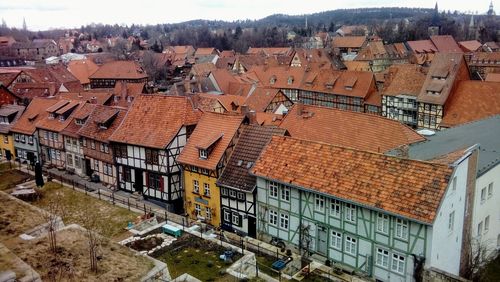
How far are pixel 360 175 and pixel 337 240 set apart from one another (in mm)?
3995

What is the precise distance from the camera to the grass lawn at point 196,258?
2511 centimetres

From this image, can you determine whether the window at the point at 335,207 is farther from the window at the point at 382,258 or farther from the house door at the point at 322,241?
the window at the point at 382,258

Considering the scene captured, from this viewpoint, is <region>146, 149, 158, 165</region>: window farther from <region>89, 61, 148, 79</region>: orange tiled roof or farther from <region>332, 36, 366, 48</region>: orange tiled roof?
<region>332, 36, 366, 48</region>: orange tiled roof

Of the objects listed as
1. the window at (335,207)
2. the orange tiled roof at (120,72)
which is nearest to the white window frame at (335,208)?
the window at (335,207)

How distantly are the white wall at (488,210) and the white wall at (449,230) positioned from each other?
243 cm

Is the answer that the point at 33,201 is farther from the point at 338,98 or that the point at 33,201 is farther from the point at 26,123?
the point at 338,98

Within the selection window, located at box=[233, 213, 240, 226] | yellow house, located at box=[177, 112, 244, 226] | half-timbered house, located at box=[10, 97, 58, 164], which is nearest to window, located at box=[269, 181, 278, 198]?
window, located at box=[233, 213, 240, 226]

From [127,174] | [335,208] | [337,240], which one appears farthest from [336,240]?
[127,174]

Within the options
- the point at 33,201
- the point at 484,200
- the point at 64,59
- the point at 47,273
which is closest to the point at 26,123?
the point at 33,201

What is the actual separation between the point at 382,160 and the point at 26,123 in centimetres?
3810

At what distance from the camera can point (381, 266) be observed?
2484 centimetres

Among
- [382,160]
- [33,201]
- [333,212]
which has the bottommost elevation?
[33,201]

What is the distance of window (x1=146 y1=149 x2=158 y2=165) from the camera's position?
3690 centimetres


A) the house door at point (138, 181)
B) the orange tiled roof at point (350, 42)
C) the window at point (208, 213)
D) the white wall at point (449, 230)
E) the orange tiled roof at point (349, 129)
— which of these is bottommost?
the window at point (208, 213)
